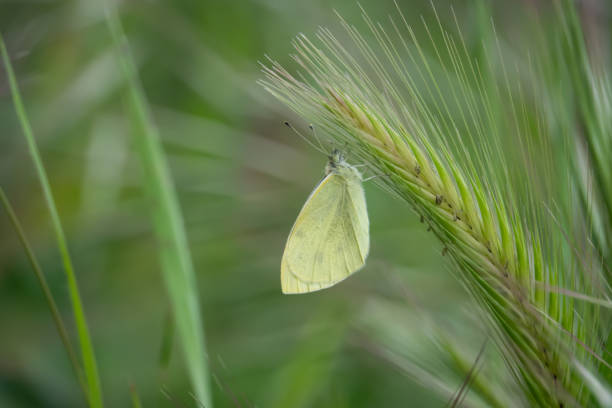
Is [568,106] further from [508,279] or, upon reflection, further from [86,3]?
[86,3]

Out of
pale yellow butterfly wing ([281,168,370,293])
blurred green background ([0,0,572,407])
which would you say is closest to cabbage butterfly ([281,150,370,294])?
pale yellow butterfly wing ([281,168,370,293])

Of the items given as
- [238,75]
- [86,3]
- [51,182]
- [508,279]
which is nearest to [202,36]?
[238,75]

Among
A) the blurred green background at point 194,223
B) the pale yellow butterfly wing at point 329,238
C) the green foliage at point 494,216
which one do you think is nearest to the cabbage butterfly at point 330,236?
the pale yellow butterfly wing at point 329,238

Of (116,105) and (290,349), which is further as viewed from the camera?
(116,105)

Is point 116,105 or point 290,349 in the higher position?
point 116,105

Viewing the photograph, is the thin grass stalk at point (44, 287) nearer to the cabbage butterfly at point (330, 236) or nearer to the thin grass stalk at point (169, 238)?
the thin grass stalk at point (169, 238)

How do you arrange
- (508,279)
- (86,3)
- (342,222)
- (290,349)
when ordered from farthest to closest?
(86,3) < (290,349) < (342,222) < (508,279)
